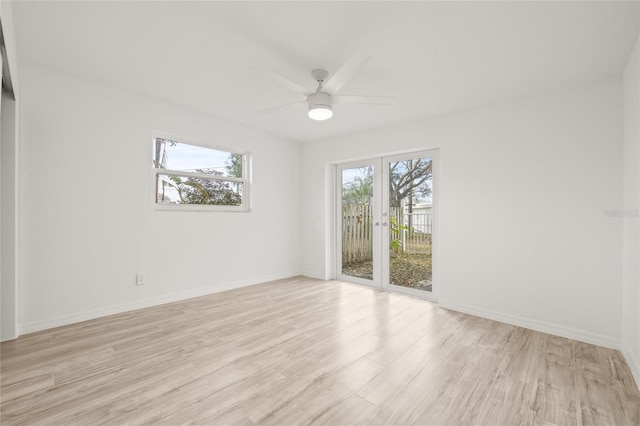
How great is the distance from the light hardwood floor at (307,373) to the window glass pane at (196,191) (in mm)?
1397

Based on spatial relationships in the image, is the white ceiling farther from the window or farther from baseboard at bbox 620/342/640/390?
baseboard at bbox 620/342/640/390

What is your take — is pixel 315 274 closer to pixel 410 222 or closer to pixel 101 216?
pixel 410 222

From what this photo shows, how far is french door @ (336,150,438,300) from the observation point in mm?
3994

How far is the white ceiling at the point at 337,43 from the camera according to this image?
1882 mm

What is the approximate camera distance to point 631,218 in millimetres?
2301

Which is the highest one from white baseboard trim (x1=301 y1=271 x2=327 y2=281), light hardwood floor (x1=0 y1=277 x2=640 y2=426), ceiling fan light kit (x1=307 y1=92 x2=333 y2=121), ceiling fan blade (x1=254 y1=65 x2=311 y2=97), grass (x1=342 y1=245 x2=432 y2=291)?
ceiling fan blade (x1=254 y1=65 x2=311 y2=97)

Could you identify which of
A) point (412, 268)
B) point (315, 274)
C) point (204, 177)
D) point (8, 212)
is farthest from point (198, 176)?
point (412, 268)

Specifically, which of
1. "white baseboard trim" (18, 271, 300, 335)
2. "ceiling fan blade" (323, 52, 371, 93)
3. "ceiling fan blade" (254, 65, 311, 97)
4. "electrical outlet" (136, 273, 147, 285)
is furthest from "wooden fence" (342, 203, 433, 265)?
"electrical outlet" (136, 273, 147, 285)

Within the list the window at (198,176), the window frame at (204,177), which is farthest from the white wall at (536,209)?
the window at (198,176)

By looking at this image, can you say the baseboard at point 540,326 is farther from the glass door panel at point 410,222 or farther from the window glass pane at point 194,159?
the window glass pane at point 194,159

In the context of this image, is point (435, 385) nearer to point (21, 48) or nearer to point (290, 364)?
point (290, 364)

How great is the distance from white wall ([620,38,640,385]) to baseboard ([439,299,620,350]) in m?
0.15

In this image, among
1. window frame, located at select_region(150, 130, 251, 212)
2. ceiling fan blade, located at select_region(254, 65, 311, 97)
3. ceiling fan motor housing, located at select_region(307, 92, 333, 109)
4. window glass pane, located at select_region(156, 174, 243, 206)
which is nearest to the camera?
ceiling fan blade, located at select_region(254, 65, 311, 97)

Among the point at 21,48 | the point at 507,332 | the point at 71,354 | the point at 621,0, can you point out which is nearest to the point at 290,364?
the point at 71,354
